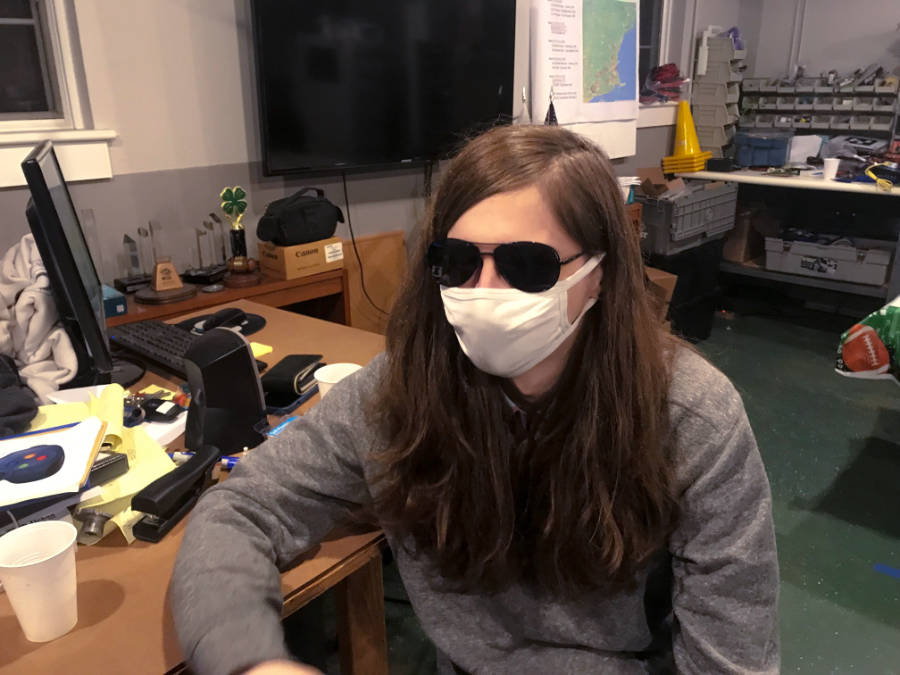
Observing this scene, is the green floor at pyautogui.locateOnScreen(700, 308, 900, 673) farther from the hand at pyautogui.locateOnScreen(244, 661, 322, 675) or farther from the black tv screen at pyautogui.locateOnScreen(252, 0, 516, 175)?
the black tv screen at pyautogui.locateOnScreen(252, 0, 516, 175)

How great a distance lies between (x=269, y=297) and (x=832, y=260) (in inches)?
127

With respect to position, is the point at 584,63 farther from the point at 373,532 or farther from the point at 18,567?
the point at 18,567

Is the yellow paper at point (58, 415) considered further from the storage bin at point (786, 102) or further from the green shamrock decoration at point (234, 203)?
the storage bin at point (786, 102)

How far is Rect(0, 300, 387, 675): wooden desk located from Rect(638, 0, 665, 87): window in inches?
158

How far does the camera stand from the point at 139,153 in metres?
2.45

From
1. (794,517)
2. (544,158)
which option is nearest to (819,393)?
(794,517)

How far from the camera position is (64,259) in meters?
1.12

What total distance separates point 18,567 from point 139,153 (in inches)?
80.4

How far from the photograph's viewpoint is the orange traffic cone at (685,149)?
14.1 feet

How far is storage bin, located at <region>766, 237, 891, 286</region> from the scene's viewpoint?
12.4 ft

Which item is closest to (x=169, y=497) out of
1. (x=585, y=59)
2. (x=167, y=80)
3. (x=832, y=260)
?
(x=167, y=80)

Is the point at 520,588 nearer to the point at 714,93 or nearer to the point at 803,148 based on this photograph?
the point at 803,148

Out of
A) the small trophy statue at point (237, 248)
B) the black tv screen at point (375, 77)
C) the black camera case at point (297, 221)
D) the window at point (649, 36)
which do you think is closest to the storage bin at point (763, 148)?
the window at point (649, 36)

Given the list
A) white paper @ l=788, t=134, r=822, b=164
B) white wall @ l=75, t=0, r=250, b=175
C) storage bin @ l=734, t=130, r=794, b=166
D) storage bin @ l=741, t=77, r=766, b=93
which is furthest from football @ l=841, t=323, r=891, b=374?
storage bin @ l=741, t=77, r=766, b=93
